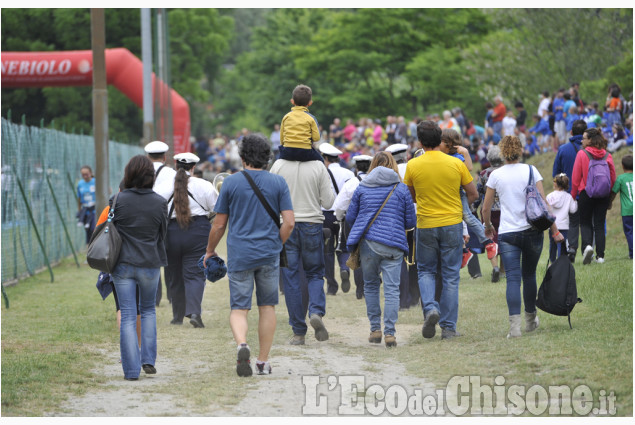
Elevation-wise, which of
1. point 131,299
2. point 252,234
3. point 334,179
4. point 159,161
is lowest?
point 131,299

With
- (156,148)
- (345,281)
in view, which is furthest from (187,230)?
(345,281)

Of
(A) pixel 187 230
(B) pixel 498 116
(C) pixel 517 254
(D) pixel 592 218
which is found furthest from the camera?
(B) pixel 498 116

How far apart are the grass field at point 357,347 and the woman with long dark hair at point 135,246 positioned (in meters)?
0.39

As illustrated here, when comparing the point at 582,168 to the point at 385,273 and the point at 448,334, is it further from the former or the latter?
the point at 385,273

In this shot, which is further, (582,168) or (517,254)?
(582,168)

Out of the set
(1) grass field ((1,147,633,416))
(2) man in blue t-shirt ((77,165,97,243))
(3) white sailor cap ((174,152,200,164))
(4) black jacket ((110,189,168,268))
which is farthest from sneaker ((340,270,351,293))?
→ (2) man in blue t-shirt ((77,165,97,243))

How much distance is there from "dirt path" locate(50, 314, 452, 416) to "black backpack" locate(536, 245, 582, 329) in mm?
1304

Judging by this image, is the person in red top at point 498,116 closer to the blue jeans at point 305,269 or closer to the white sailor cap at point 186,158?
the white sailor cap at point 186,158

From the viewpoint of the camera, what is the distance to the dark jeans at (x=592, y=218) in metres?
14.0

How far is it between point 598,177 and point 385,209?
5311mm

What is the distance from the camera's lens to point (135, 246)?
7902 millimetres

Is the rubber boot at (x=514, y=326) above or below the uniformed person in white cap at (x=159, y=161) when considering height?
below

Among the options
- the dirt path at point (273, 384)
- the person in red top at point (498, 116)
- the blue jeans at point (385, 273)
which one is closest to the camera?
the dirt path at point (273, 384)

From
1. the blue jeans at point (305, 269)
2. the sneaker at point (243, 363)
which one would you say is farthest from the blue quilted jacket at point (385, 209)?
the sneaker at point (243, 363)
